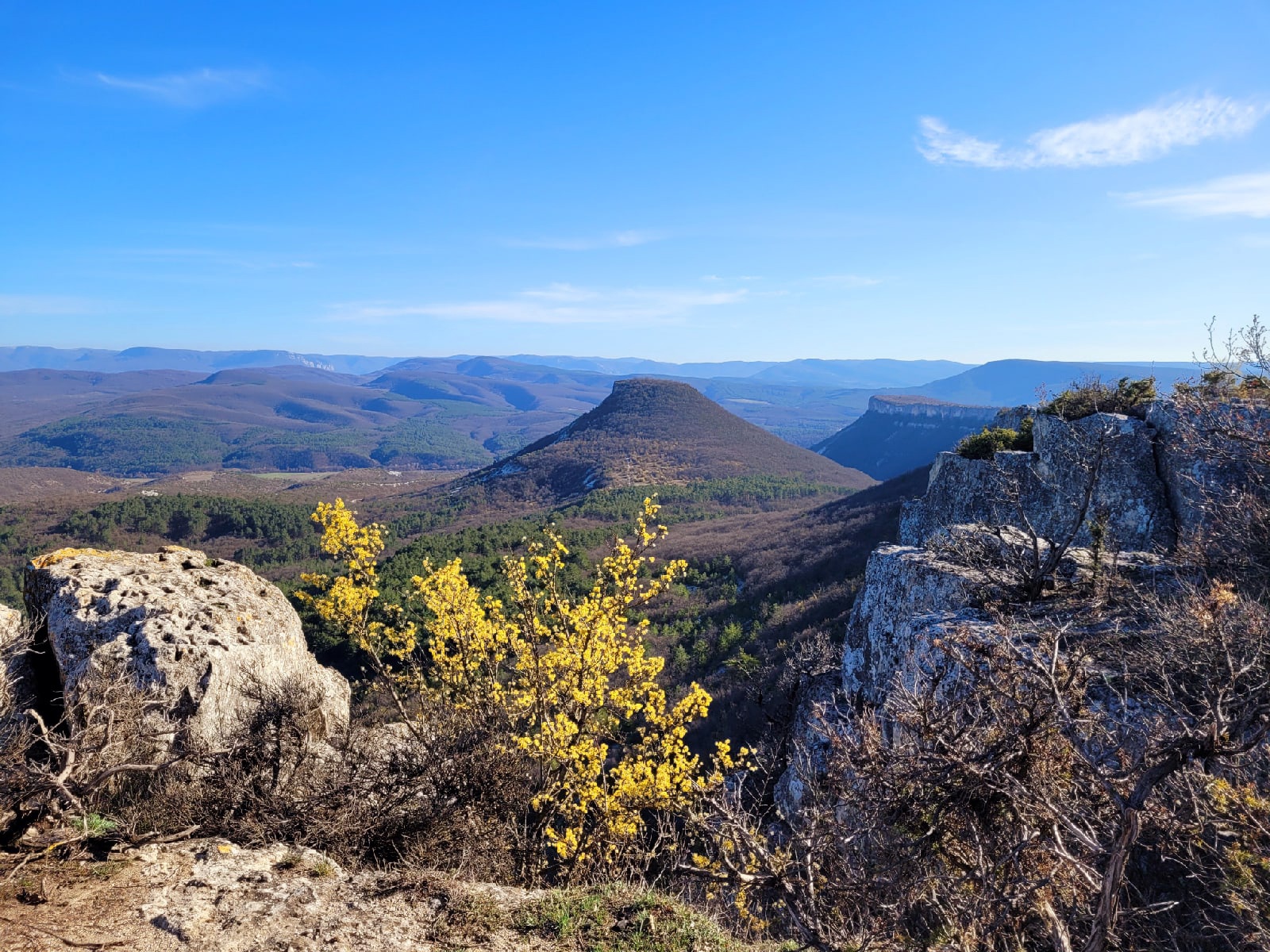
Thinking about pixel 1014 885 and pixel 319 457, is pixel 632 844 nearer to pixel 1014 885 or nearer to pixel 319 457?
pixel 1014 885

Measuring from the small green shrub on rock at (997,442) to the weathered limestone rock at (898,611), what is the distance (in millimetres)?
7854

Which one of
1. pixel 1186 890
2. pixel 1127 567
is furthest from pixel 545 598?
pixel 1127 567

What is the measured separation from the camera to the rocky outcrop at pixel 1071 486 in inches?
567

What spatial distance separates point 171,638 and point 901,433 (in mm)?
161547

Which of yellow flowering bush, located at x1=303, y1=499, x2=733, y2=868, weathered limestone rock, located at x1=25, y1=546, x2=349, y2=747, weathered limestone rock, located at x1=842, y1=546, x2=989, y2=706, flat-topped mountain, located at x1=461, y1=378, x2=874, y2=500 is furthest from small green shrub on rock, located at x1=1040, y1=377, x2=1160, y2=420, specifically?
flat-topped mountain, located at x1=461, y1=378, x2=874, y2=500

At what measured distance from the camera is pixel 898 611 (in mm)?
12648

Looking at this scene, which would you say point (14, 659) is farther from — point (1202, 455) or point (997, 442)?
point (997, 442)

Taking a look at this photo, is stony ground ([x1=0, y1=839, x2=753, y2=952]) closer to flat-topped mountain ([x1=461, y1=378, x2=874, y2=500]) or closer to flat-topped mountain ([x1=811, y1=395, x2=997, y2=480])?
flat-topped mountain ([x1=461, y1=378, x2=874, y2=500])

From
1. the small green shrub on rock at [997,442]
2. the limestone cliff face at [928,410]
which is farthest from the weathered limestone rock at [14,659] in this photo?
the limestone cliff face at [928,410]

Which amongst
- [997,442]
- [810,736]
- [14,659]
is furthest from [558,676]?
[997,442]

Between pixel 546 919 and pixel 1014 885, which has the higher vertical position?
pixel 1014 885

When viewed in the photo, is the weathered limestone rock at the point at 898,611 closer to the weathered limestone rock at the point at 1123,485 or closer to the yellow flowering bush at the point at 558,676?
the yellow flowering bush at the point at 558,676

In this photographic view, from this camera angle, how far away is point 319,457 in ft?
654

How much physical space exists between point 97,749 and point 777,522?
56355 mm
